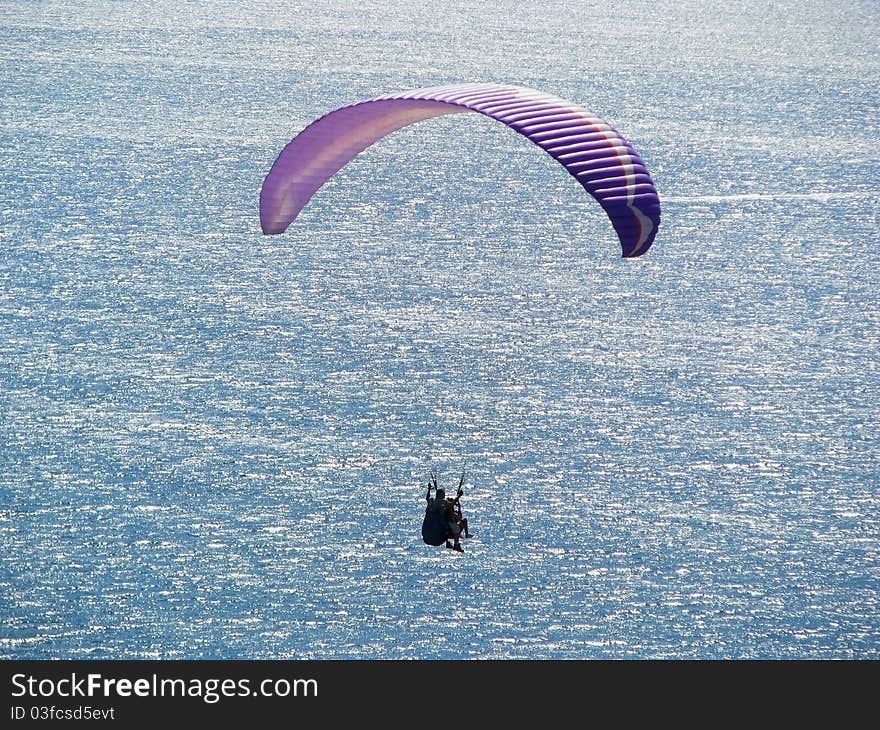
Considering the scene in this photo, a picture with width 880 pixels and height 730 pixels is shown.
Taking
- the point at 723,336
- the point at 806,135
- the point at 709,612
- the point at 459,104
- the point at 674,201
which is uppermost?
the point at 806,135

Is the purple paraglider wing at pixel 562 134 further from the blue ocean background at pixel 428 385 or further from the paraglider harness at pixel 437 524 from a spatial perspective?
the blue ocean background at pixel 428 385

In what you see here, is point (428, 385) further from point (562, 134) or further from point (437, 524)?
point (562, 134)

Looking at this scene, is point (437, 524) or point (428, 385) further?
point (428, 385)

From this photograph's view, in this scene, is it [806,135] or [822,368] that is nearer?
[822,368]

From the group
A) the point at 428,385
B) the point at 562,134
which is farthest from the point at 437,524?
the point at 428,385

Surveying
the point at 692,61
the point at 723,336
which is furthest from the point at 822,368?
the point at 692,61

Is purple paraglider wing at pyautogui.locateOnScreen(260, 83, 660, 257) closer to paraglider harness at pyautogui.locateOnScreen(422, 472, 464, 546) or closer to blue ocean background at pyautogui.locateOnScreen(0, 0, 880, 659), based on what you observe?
paraglider harness at pyautogui.locateOnScreen(422, 472, 464, 546)

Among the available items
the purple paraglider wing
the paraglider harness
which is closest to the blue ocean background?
the paraglider harness

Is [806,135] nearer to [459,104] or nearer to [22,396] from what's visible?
[22,396]

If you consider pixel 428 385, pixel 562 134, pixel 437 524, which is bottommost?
pixel 437 524
